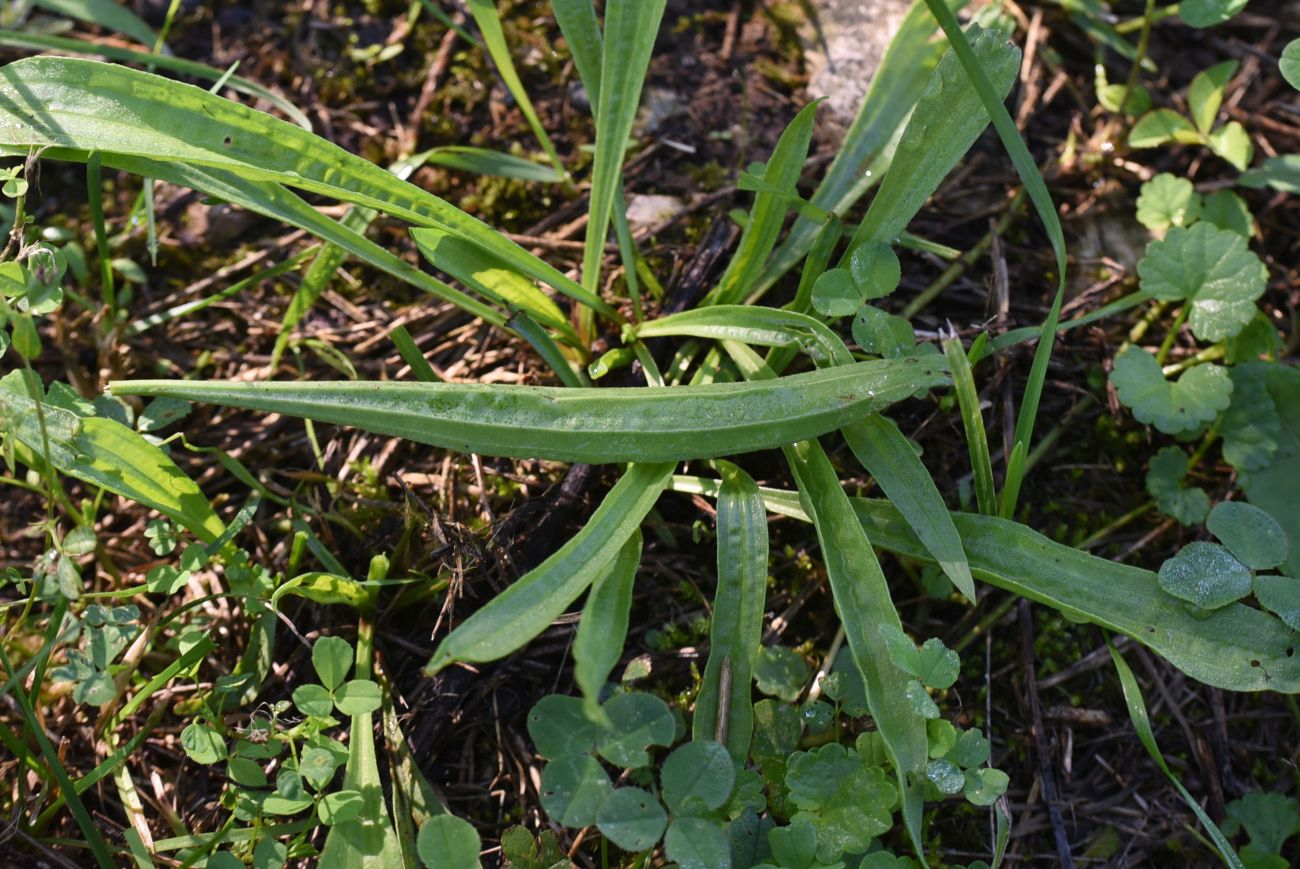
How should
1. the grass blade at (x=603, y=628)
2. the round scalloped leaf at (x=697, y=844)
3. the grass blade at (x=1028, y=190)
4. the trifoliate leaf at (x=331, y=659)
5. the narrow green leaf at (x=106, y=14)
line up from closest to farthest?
1. the grass blade at (x=603, y=628)
2. the round scalloped leaf at (x=697, y=844)
3. the grass blade at (x=1028, y=190)
4. the trifoliate leaf at (x=331, y=659)
5. the narrow green leaf at (x=106, y=14)

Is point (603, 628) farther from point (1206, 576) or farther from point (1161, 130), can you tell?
point (1161, 130)

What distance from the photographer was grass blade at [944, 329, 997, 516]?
1.46 m

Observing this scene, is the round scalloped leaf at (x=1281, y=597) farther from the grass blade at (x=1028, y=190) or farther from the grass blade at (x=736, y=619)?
the grass blade at (x=736, y=619)

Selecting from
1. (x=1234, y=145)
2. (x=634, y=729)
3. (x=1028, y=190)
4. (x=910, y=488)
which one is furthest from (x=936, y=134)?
(x=634, y=729)

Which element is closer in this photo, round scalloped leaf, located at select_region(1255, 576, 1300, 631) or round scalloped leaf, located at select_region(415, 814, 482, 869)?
round scalloped leaf, located at select_region(415, 814, 482, 869)

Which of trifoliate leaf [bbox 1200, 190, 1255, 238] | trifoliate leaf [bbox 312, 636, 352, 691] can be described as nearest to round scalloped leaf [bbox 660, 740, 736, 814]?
trifoliate leaf [bbox 312, 636, 352, 691]

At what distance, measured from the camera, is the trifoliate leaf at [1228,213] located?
2.00m

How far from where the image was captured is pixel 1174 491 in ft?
5.79

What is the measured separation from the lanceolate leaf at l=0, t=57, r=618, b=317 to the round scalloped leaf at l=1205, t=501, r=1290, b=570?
149cm

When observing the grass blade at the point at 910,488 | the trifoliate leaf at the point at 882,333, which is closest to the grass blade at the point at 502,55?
the trifoliate leaf at the point at 882,333

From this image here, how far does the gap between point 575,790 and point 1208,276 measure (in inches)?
61.0

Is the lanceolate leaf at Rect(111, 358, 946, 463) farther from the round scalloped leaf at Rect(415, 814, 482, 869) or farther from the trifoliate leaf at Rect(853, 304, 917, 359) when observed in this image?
the round scalloped leaf at Rect(415, 814, 482, 869)

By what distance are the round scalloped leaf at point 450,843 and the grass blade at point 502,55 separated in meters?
1.35

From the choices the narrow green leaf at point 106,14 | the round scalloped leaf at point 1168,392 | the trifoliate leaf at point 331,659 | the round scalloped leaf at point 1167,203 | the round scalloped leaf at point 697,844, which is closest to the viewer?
the round scalloped leaf at point 697,844
